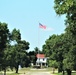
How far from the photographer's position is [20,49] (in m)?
120

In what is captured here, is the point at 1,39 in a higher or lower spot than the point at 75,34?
higher

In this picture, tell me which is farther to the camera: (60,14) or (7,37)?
(7,37)

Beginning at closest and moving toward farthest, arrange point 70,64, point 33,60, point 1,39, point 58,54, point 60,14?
point 60,14, point 70,64, point 1,39, point 58,54, point 33,60

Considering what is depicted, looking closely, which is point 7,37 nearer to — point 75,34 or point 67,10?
point 75,34

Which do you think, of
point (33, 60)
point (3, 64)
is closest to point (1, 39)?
point (3, 64)

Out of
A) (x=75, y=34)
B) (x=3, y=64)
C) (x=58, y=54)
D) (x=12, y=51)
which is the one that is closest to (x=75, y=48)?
(x=75, y=34)

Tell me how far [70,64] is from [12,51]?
110ft

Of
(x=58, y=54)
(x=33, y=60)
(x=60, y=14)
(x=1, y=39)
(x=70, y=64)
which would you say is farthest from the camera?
(x=33, y=60)

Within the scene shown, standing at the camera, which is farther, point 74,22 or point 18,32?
point 18,32

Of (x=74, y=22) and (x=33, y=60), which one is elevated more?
(x=33, y=60)

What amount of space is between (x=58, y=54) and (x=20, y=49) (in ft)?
145

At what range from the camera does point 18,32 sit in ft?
384

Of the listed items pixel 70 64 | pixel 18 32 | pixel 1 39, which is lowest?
pixel 70 64

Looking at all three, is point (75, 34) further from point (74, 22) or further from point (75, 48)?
point (75, 48)
